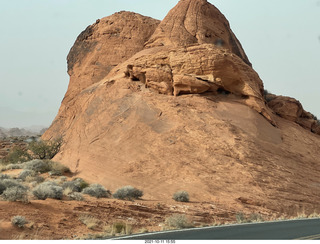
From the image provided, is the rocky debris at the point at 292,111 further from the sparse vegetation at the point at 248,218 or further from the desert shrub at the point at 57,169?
the desert shrub at the point at 57,169

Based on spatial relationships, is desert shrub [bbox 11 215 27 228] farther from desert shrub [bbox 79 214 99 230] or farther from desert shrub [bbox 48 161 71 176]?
desert shrub [bbox 48 161 71 176]

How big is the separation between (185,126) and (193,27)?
12.9 meters

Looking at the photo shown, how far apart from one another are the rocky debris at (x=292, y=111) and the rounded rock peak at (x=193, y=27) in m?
7.48

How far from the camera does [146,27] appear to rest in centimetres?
3788

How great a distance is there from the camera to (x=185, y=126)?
1003 inches

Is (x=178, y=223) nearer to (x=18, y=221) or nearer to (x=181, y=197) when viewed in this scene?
(x=181, y=197)

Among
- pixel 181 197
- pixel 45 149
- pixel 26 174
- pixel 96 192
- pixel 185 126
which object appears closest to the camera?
pixel 96 192

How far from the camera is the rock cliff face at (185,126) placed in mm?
21500

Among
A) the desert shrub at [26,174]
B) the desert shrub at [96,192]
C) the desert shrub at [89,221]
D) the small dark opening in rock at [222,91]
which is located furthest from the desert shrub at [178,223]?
the small dark opening in rock at [222,91]

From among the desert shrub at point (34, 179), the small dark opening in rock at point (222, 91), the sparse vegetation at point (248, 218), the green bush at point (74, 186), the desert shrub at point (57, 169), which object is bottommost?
the sparse vegetation at point (248, 218)

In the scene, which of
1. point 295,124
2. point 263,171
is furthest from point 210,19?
→ point 263,171

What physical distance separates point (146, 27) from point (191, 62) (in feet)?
36.1

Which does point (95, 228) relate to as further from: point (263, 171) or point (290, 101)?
point (290, 101)

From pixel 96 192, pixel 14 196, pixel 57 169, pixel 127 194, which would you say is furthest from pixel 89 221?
pixel 57 169
